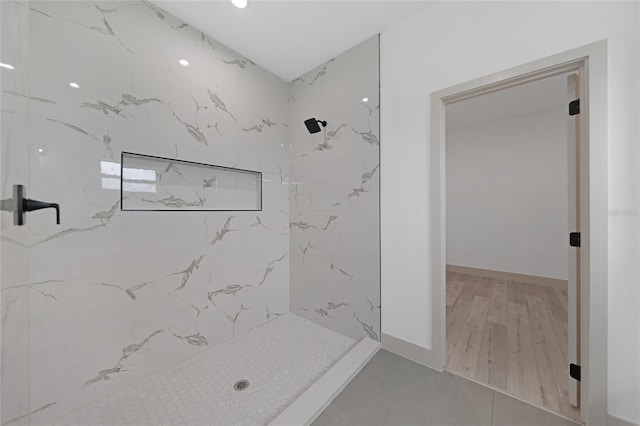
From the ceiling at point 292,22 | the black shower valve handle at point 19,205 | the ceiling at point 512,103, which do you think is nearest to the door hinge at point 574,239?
the ceiling at point 292,22

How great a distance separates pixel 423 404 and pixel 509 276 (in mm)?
3569

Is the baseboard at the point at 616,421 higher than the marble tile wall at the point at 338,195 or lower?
lower

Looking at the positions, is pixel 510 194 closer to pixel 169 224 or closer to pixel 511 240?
pixel 511 240

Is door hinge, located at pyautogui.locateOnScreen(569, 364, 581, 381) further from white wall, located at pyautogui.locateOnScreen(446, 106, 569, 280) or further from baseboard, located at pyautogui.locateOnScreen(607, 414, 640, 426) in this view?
white wall, located at pyautogui.locateOnScreen(446, 106, 569, 280)

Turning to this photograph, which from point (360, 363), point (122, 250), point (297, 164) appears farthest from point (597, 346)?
point (122, 250)

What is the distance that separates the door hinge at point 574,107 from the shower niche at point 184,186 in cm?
238

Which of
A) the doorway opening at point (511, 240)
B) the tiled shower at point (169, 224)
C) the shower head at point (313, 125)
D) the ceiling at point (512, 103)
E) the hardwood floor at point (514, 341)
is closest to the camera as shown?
the tiled shower at point (169, 224)

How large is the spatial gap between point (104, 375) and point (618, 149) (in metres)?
3.20

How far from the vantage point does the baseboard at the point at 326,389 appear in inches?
51.1

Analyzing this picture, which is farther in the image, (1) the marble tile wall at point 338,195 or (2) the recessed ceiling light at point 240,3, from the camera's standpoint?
(1) the marble tile wall at point 338,195

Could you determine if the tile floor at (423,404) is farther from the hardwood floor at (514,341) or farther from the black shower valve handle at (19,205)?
the black shower valve handle at (19,205)

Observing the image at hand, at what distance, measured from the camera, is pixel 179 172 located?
6.40 ft

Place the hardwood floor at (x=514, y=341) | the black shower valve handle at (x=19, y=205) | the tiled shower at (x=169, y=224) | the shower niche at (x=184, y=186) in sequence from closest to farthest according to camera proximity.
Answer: the black shower valve handle at (x=19, y=205) → the tiled shower at (x=169, y=224) → the hardwood floor at (x=514, y=341) → the shower niche at (x=184, y=186)

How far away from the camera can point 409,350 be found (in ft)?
6.10
